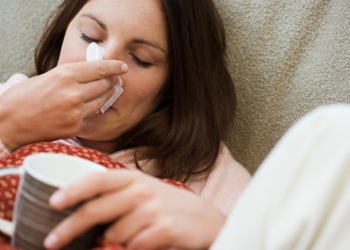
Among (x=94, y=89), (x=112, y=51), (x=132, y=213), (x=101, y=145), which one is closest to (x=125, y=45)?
(x=112, y=51)

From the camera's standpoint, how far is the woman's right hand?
861mm

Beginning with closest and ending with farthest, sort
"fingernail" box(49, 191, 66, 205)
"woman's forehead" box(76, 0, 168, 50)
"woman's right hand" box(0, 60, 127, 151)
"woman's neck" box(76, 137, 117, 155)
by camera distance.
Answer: "fingernail" box(49, 191, 66, 205)
"woman's right hand" box(0, 60, 127, 151)
"woman's forehead" box(76, 0, 168, 50)
"woman's neck" box(76, 137, 117, 155)

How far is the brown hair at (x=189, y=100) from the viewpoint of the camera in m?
1.04

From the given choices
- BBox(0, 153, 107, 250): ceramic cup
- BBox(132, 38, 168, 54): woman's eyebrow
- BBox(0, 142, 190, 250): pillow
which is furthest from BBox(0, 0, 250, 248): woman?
BBox(0, 153, 107, 250): ceramic cup

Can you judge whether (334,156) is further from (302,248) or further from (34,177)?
(34,177)

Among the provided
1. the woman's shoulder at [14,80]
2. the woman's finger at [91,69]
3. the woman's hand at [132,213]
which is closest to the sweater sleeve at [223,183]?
the woman's finger at [91,69]

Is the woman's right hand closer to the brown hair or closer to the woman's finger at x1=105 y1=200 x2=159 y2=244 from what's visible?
the brown hair

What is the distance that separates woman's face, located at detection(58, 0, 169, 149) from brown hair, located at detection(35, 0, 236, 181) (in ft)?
0.13

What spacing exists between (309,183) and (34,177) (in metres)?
0.29

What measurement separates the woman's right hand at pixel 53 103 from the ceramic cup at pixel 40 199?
0.31 m

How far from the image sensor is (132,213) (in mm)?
523

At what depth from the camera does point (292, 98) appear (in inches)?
41.8

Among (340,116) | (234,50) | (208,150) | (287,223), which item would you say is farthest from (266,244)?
(234,50)

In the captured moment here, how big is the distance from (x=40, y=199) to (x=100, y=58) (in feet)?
1.64
